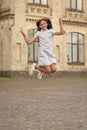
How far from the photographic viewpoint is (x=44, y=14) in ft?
109

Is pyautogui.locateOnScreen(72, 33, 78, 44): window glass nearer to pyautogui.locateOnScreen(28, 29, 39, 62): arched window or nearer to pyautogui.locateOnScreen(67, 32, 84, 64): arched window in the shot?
pyautogui.locateOnScreen(67, 32, 84, 64): arched window

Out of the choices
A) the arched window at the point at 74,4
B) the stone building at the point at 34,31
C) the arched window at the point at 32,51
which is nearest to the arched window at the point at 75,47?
the stone building at the point at 34,31

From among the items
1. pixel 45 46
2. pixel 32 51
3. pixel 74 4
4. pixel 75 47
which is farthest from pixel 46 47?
pixel 74 4

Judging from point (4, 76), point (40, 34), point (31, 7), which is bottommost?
point (4, 76)

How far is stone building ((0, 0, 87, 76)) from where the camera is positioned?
31141 millimetres

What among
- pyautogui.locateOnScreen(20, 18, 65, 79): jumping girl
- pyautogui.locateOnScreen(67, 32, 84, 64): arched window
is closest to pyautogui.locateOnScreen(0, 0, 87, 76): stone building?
pyautogui.locateOnScreen(67, 32, 84, 64): arched window

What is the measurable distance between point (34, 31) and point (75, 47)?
A: 164 inches

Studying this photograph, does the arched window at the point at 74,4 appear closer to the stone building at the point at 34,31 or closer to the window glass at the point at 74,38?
the stone building at the point at 34,31

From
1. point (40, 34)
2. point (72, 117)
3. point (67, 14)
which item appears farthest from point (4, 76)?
point (72, 117)

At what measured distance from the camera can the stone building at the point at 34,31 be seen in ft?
102

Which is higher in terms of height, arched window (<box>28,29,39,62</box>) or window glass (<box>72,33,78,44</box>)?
window glass (<box>72,33,78,44</box>)

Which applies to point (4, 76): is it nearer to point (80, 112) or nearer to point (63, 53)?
point (63, 53)

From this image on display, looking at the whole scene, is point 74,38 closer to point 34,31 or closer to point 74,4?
point 74,4

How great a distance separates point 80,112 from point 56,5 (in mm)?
26325
